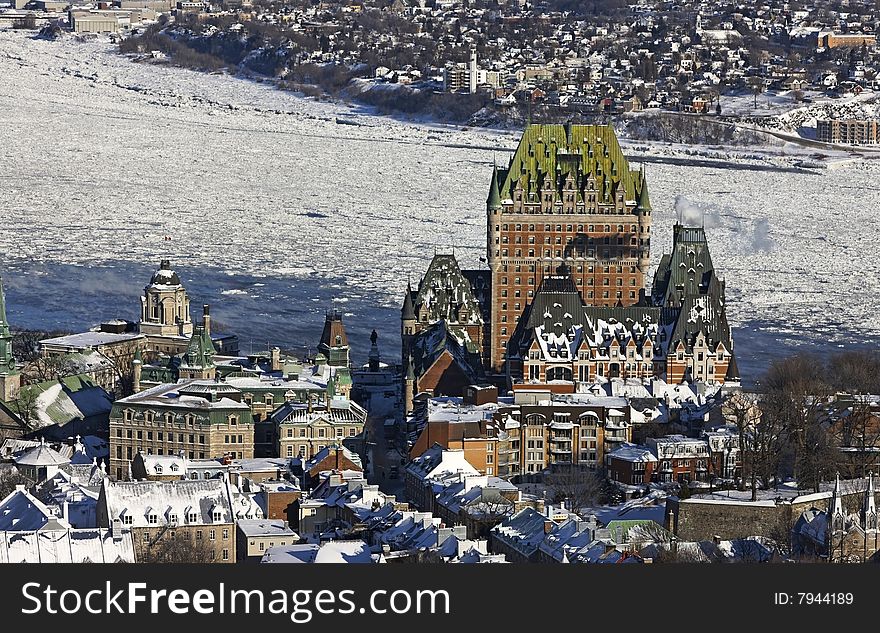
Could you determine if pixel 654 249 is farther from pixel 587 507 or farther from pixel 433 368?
pixel 587 507

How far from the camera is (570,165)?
267 feet

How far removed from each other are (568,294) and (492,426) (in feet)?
27.4

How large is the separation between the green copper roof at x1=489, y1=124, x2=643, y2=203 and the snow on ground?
6235mm

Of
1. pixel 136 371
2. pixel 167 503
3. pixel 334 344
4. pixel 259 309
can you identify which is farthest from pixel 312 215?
pixel 167 503

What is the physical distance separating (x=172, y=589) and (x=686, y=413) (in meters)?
40.4

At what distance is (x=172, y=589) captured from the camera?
30.9 m

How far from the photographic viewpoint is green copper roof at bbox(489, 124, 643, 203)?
3196 inches

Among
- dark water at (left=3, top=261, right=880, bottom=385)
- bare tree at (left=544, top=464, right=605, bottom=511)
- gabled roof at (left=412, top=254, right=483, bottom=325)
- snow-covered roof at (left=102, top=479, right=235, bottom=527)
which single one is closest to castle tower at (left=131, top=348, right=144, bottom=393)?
gabled roof at (left=412, top=254, right=483, bottom=325)

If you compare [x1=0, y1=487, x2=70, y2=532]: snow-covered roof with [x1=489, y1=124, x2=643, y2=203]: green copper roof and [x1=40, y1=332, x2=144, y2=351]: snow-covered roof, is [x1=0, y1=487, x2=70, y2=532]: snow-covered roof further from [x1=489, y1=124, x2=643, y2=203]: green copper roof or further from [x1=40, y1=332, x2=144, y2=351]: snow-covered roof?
[x1=489, y1=124, x2=643, y2=203]: green copper roof

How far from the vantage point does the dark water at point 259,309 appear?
278ft

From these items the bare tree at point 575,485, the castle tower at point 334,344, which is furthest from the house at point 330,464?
the castle tower at point 334,344

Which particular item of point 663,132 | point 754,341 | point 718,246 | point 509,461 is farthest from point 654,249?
point 663,132

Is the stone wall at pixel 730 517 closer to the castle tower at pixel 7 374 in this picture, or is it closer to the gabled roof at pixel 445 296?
the castle tower at pixel 7 374

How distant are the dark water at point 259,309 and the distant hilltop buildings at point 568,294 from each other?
12.1 ft
